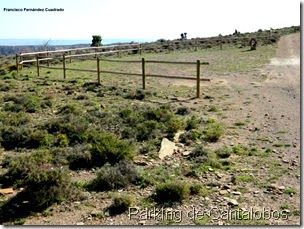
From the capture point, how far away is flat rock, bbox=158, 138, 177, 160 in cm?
760

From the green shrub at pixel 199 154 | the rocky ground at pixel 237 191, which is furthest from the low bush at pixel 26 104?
the green shrub at pixel 199 154

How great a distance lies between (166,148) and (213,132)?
1439mm

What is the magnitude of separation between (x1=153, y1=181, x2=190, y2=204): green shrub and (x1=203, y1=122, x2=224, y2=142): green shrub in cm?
295

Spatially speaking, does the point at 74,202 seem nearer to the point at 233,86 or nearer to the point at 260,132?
the point at 260,132

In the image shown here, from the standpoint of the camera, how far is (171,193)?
565cm

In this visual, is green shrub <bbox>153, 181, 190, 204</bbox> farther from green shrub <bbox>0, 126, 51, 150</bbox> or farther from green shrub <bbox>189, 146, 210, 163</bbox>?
green shrub <bbox>0, 126, 51, 150</bbox>

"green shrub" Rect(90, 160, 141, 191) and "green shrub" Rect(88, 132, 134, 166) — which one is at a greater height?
"green shrub" Rect(88, 132, 134, 166)

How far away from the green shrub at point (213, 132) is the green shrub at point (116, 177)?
2595 millimetres

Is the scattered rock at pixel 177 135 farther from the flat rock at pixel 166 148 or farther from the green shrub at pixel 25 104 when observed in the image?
the green shrub at pixel 25 104

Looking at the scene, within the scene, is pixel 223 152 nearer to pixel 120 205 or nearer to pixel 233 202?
pixel 233 202

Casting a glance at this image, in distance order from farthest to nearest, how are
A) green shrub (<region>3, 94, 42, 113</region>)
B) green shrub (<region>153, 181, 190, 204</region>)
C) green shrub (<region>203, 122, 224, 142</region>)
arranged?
green shrub (<region>3, 94, 42, 113</region>), green shrub (<region>203, 122, 224, 142</region>), green shrub (<region>153, 181, 190, 204</region>)

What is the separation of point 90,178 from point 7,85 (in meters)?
12.3

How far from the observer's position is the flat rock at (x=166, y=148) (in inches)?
299

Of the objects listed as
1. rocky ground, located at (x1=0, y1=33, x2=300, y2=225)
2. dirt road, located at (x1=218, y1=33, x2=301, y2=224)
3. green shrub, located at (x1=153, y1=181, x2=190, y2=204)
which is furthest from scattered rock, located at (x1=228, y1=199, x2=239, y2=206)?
green shrub, located at (x1=153, y1=181, x2=190, y2=204)
